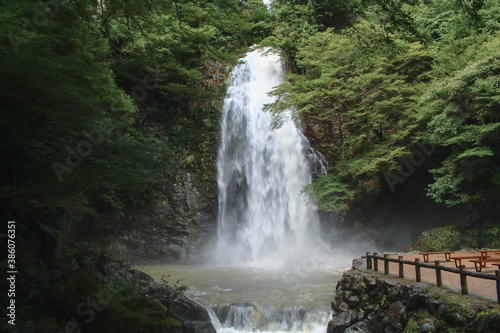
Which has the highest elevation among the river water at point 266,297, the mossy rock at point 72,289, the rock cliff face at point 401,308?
the mossy rock at point 72,289

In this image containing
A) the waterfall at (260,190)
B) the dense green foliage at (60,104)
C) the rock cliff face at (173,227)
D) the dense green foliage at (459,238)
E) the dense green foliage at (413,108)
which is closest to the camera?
the dense green foliage at (60,104)

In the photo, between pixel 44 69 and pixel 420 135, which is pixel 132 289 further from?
pixel 420 135

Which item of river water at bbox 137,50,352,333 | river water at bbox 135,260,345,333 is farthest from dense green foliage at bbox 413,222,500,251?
river water at bbox 135,260,345,333

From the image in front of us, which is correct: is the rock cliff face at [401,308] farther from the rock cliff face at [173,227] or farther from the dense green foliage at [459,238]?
the rock cliff face at [173,227]

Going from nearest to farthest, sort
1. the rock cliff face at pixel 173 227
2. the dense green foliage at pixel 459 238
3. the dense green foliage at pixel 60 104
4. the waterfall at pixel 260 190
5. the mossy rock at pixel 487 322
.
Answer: the dense green foliage at pixel 60 104, the mossy rock at pixel 487 322, the dense green foliage at pixel 459 238, the rock cliff face at pixel 173 227, the waterfall at pixel 260 190

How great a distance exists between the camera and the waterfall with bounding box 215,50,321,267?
600 inches

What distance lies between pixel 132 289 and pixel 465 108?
11602 mm

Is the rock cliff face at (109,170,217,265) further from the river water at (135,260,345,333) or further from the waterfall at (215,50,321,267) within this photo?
the river water at (135,260,345,333)

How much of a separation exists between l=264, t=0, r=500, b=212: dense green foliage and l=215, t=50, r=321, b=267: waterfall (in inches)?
68.1

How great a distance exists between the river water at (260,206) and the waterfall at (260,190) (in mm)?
→ 46

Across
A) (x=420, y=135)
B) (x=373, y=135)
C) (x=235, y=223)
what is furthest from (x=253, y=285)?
(x=373, y=135)

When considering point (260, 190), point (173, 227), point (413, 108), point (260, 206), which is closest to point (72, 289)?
point (173, 227)

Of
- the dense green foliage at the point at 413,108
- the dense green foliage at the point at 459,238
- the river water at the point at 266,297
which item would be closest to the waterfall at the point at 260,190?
the dense green foliage at the point at 413,108

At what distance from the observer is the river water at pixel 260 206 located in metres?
12.0
